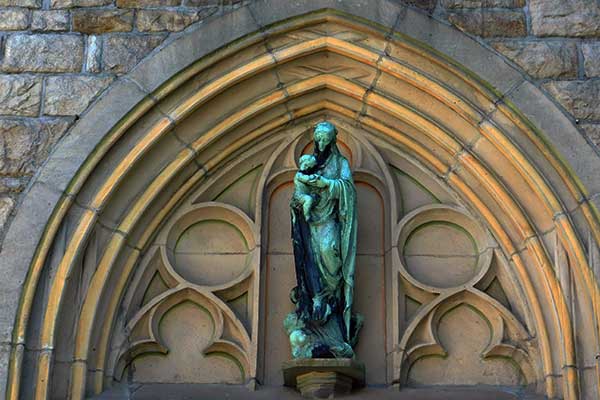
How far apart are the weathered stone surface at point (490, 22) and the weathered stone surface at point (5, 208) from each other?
301cm

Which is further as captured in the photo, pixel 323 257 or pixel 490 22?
pixel 490 22

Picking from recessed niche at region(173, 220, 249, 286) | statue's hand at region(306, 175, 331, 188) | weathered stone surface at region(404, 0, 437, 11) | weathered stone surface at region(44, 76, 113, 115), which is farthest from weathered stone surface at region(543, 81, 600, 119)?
weathered stone surface at region(44, 76, 113, 115)

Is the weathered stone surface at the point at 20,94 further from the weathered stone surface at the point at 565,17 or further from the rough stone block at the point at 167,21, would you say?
the weathered stone surface at the point at 565,17

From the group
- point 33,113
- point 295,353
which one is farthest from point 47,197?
point 295,353

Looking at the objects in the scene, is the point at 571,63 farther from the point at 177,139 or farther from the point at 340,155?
the point at 177,139

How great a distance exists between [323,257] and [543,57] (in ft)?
6.24

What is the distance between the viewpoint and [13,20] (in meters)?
9.52

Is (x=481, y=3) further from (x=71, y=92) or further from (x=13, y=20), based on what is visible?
(x=13, y=20)

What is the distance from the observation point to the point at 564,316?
8.90m

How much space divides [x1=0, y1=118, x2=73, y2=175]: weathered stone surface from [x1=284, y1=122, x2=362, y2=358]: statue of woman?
154 cm

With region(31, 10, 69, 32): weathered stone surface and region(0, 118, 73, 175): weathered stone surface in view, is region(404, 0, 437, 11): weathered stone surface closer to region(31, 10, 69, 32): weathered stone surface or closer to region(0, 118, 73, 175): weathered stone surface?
region(31, 10, 69, 32): weathered stone surface

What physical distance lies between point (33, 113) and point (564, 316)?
138 inches

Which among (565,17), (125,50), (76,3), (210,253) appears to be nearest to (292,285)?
(210,253)

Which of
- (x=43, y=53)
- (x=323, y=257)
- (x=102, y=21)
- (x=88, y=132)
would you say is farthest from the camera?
(x=102, y=21)
